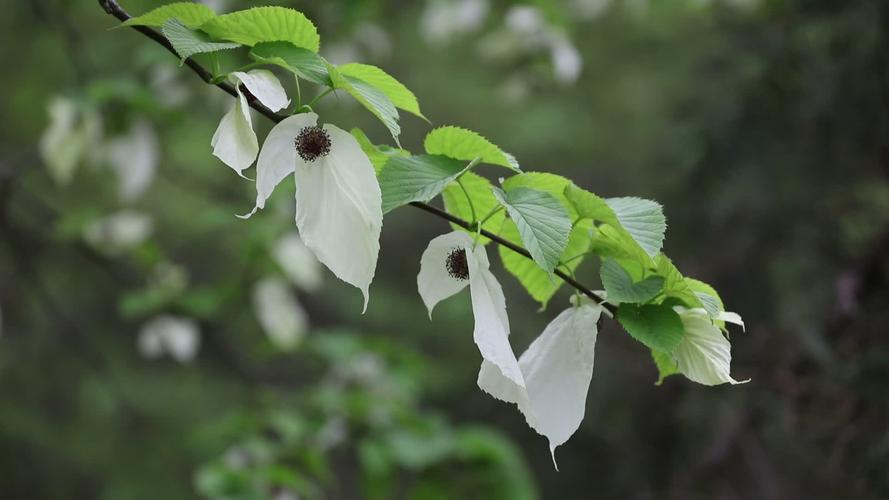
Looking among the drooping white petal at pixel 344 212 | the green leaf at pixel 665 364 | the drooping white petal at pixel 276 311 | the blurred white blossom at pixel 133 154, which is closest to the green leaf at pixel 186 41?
the drooping white petal at pixel 344 212

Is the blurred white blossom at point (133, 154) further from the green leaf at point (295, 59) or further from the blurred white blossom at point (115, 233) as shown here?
the green leaf at point (295, 59)

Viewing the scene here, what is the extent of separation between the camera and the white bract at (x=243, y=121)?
72 centimetres

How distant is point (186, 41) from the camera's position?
0.71 metres

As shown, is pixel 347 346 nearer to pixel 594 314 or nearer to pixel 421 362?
pixel 421 362

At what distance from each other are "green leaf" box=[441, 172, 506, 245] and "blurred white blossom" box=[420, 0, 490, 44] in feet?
5.20

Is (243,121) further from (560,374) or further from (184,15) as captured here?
(560,374)

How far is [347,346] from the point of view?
8.05 ft

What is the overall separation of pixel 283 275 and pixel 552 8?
870 mm

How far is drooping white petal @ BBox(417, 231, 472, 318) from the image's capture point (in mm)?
746

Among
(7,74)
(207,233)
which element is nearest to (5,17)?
(7,74)

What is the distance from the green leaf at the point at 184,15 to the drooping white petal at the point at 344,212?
0.15m

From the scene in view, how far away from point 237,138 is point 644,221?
0.33 m

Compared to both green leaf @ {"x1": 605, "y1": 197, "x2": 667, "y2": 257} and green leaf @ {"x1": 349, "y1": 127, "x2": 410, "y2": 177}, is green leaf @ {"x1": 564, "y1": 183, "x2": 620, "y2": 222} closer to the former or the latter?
green leaf @ {"x1": 605, "y1": 197, "x2": 667, "y2": 257}

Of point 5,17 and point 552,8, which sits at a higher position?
point 552,8
